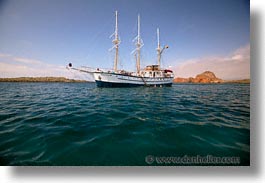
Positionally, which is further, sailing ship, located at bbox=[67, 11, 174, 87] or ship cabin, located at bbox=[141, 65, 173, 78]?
ship cabin, located at bbox=[141, 65, 173, 78]

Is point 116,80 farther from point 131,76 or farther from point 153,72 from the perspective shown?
point 153,72

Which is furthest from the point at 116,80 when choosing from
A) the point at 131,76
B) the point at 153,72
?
the point at 153,72

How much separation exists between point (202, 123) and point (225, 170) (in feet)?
3.01

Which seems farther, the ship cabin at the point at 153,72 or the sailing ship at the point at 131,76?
the ship cabin at the point at 153,72

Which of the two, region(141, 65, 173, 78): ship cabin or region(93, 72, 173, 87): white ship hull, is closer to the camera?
region(93, 72, 173, 87): white ship hull

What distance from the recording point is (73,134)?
2.21m

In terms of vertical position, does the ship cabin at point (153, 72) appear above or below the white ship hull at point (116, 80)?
above

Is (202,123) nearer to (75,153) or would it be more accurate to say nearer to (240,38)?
(240,38)

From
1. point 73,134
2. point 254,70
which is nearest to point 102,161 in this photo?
point 73,134

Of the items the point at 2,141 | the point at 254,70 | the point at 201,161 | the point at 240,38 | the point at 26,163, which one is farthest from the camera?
the point at 240,38

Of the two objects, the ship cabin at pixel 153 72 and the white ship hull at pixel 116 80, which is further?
the ship cabin at pixel 153 72

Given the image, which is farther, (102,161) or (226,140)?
(226,140)

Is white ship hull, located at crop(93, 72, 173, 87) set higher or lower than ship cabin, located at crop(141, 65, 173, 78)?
lower

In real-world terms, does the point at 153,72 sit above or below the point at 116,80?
above
